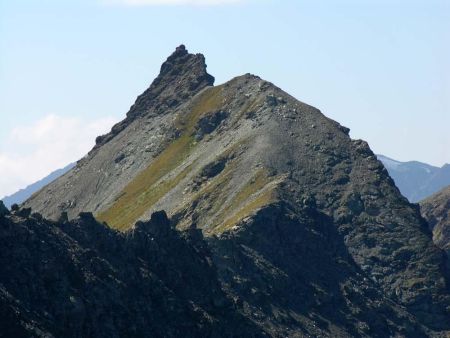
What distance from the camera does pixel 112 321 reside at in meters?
152

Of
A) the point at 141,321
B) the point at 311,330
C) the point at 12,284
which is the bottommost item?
the point at 311,330

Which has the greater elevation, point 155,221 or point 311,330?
point 155,221

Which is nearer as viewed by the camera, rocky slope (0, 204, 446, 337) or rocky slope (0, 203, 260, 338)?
rocky slope (0, 203, 260, 338)

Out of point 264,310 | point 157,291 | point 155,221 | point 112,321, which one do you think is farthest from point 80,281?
point 264,310

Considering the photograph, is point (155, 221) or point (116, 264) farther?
point (155, 221)

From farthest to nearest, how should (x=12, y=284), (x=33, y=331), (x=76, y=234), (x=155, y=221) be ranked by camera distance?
(x=155, y=221), (x=76, y=234), (x=12, y=284), (x=33, y=331)

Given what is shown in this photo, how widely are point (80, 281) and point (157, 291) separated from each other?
18171mm

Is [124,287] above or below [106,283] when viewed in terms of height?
below

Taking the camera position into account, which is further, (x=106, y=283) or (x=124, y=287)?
(x=124, y=287)

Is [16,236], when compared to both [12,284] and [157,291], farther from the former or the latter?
[157,291]

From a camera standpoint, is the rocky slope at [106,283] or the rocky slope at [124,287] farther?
the rocky slope at [124,287]

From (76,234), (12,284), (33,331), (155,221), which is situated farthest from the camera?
(155,221)

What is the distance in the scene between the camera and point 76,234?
540 ft

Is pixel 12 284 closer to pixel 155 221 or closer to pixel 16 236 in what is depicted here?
pixel 16 236
